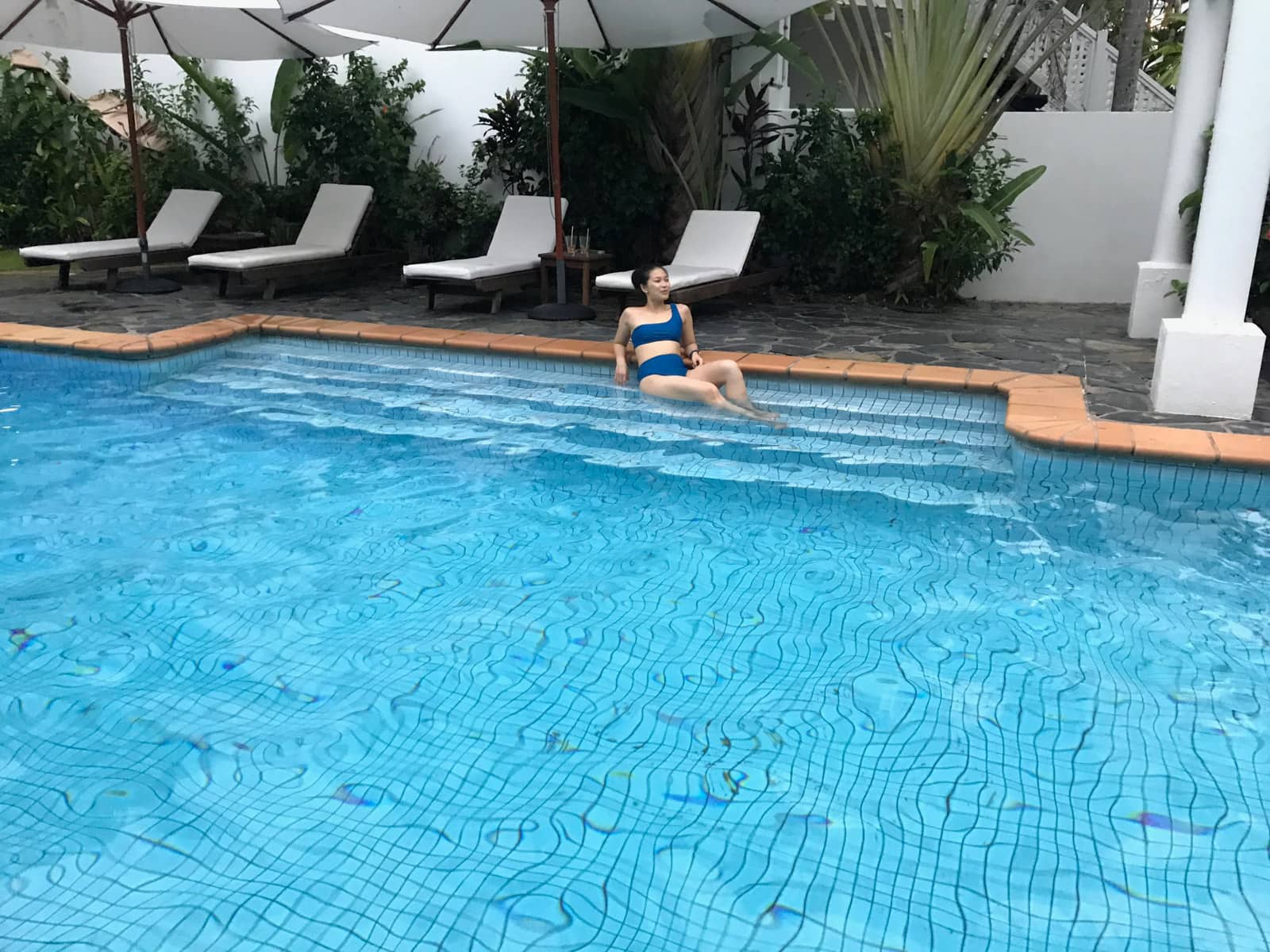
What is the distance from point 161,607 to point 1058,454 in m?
4.44

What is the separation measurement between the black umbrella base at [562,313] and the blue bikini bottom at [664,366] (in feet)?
7.50

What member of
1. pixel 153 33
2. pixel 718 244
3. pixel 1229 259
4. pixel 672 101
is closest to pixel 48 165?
pixel 153 33

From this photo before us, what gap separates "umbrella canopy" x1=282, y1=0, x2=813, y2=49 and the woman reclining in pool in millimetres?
2582

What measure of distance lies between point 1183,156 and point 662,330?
4444 mm

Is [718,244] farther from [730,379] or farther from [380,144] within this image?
[380,144]

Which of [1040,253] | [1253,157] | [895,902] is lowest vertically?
[895,902]

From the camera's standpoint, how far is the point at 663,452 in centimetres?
621

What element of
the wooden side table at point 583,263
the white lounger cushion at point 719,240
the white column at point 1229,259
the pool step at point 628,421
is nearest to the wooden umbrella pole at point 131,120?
the pool step at point 628,421

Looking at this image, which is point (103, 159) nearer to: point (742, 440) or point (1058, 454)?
point (742, 440)

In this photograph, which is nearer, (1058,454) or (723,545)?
(723,545)

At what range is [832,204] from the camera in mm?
9656

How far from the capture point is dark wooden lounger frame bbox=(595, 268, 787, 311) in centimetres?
829

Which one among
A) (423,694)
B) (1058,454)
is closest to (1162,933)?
(423,694)

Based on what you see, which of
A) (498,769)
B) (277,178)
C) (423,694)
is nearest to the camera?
(498,769)
